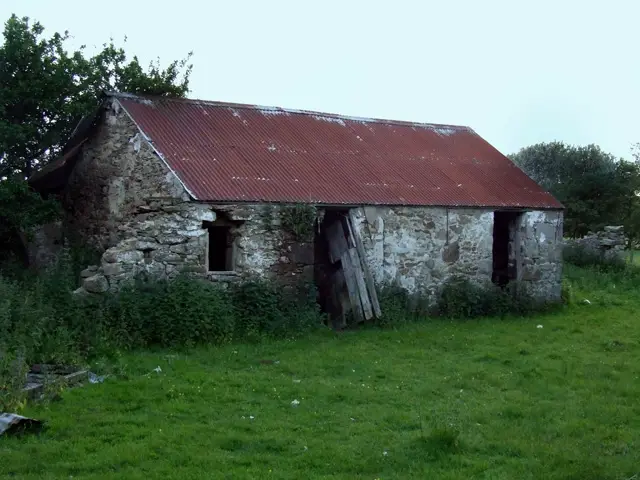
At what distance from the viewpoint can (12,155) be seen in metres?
14.8

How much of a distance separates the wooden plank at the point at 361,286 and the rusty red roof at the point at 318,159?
106 centimetres

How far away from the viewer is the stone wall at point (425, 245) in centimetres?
1383

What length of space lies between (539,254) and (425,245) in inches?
126

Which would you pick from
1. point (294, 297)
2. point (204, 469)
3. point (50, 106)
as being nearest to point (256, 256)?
point (294, 297)

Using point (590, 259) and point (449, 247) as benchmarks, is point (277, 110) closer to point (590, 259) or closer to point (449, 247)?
point (449, 247)

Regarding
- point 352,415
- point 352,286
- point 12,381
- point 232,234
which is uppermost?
point 232,234

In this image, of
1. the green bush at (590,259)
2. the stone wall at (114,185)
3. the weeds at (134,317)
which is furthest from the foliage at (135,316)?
the green bush at (590,259)

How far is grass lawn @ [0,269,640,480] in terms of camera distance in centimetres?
601

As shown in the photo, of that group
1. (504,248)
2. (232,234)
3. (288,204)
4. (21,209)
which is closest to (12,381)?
(232,234)

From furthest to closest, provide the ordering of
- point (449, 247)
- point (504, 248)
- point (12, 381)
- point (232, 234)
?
point (504, 248), point (449, 247), point (232, 234), point (12, 381)

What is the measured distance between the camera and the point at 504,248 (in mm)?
17391

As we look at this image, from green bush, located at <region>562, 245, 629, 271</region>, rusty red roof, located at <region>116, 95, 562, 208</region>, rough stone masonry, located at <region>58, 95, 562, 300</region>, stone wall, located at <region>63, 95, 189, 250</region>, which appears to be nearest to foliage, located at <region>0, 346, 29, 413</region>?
rough stone masonry, located at <region>58, 95, 562, 300</region>

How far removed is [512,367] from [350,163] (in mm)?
6446

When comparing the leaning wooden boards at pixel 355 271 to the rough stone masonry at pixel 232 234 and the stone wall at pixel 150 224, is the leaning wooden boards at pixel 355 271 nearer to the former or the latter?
the rough stone masonry at pixel 232 234
